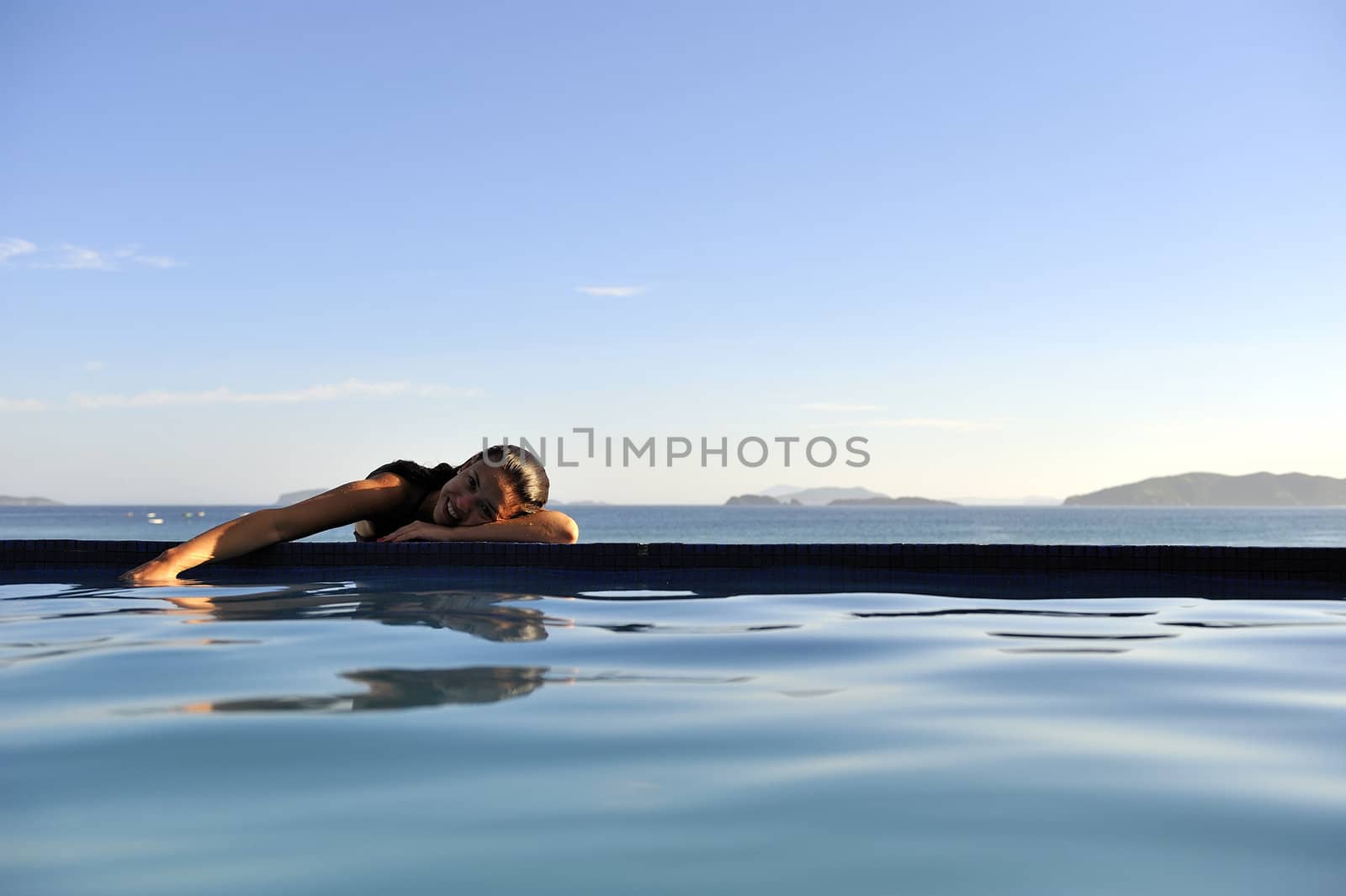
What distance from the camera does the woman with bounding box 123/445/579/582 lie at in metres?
5.33

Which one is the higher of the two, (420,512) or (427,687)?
(420,512)

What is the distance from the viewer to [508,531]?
5734 mm

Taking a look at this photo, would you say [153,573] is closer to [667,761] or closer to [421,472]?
[421,472]

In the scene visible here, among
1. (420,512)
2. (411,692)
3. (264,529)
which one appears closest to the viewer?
(411,692)

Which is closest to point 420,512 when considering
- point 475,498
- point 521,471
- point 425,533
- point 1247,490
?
point 425,533

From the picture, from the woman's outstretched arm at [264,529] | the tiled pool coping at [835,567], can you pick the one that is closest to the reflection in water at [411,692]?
the tiled pool coping at [835,567]

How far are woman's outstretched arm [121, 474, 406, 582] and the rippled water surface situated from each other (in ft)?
5.93

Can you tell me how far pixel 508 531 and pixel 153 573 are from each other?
1860mm

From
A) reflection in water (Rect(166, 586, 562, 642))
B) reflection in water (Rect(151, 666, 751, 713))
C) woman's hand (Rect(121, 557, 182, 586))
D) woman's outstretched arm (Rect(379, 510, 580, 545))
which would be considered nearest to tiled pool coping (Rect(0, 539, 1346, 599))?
woman's outstretched arm (Rect(379, 510, 580, 545))

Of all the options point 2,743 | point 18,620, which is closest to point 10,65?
point 18,620

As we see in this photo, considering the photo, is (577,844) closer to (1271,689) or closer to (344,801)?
(344,801)

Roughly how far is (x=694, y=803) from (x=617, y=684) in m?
0.95

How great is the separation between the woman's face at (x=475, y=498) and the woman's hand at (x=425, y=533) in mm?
55

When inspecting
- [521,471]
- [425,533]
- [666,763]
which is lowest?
[666,763]
